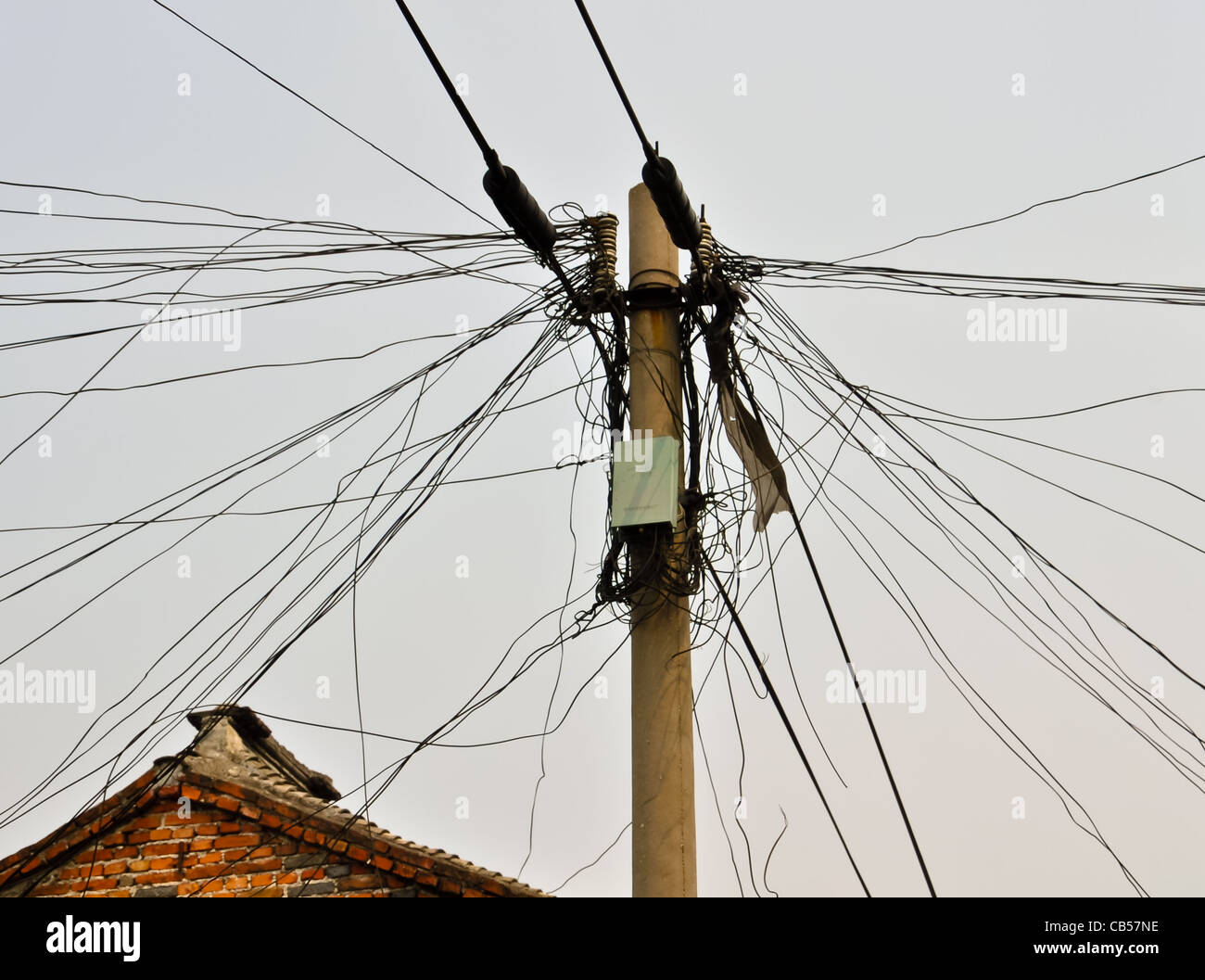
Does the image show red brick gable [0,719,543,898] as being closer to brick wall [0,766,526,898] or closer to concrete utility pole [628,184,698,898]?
brick wall [0,766,526,898]

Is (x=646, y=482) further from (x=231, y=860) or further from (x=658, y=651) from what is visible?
(x=231, y=860)

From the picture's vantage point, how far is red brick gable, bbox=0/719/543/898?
7.18 m

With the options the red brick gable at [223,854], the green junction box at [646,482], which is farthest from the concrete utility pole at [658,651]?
the red brick gable at [223,854]

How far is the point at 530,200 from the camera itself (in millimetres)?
5133

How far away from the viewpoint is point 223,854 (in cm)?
734

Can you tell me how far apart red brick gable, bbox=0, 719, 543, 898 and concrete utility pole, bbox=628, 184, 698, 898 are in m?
3.05

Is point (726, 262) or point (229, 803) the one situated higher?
point (726, 262)

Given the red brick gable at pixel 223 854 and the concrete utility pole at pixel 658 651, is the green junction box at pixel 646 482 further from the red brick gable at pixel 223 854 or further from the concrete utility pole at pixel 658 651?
the red brick gable at pixel 223 854

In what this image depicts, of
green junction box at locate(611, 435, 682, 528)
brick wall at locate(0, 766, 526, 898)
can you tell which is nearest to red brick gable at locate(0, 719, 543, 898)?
brick wall at locate(0, 766, 526, 898)
